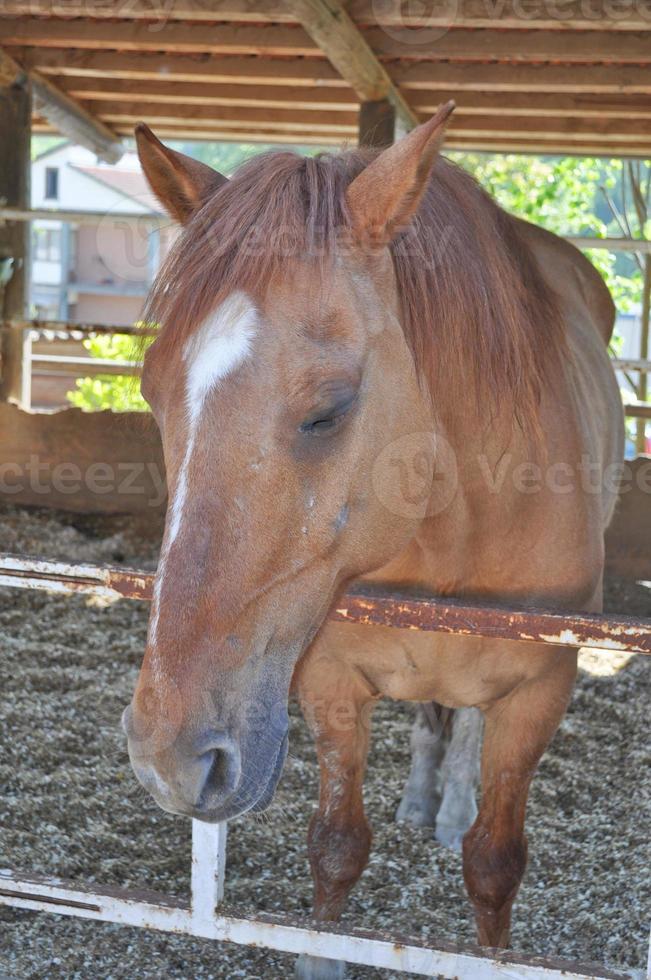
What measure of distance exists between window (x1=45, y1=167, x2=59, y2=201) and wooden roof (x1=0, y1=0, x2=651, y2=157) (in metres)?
24.0

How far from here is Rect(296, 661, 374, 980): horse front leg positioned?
2.49m

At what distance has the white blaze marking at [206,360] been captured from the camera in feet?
4.92

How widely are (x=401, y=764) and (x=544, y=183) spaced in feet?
30.1

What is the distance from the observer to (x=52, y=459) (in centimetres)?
643

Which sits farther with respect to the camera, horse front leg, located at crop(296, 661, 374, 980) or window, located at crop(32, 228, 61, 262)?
window, located at crop(32, 228, 61, 262)

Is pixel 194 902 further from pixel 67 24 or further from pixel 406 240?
pixel 67 24

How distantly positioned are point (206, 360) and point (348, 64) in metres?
4.41

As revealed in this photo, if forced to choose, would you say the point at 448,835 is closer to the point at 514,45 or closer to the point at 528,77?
the point at 514,45

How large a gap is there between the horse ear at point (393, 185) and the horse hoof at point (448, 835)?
2.17 m

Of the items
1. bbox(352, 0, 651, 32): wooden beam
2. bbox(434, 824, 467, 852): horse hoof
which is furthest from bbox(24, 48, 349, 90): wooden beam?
bbox(434, 824, 467, 852): horse hoof

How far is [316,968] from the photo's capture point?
8.09 ft

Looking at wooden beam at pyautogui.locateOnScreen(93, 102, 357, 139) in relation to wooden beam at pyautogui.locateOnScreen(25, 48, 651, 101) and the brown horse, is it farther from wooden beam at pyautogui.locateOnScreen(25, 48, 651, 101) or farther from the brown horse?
the brown horse

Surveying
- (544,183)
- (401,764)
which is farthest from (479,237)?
(544,183)
